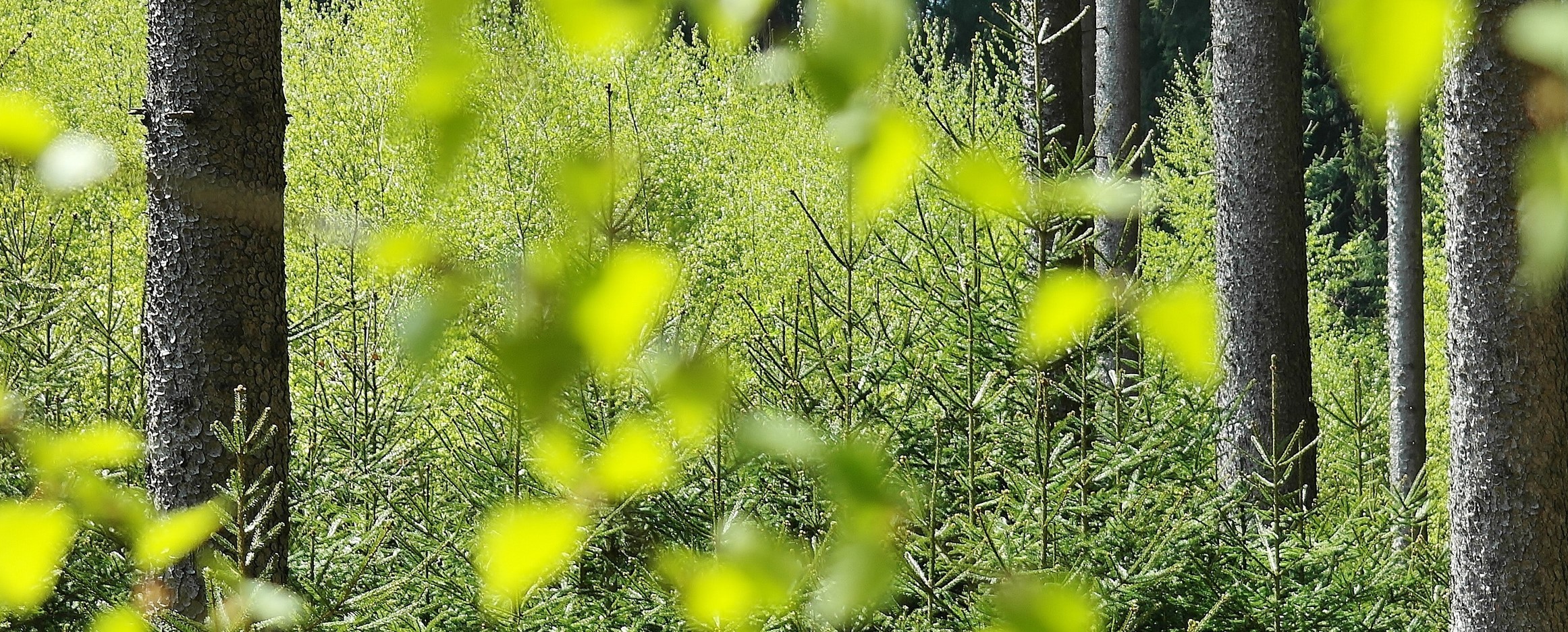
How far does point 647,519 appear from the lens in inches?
147

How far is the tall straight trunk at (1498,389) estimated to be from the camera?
4.00m

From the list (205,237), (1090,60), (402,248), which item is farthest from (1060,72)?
(402,248)

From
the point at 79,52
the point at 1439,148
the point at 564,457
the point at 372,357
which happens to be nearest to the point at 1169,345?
the point at 564,457

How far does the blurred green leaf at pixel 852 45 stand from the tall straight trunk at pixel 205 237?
303cm

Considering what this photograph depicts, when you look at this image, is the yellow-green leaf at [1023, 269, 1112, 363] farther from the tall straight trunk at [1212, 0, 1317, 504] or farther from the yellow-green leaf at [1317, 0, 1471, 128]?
the tall straight trunk at [1212, 0, 1317, 504]

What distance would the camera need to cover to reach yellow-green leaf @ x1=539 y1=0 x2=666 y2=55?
2.21ft

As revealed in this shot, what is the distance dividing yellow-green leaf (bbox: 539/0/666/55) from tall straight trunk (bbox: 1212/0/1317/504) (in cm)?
532

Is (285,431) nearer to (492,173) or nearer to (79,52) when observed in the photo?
(492,173)

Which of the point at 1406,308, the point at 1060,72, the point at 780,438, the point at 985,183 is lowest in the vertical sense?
the point at 780,438

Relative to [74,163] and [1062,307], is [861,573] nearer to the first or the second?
[1062,307]

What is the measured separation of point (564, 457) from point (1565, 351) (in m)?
4.05

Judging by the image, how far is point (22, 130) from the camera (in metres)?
1.29

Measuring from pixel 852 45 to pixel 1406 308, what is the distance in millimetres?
9057

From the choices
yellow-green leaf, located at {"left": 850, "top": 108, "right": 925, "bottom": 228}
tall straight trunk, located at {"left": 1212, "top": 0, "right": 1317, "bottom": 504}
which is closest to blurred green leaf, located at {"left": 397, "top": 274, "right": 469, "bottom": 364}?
yellow-green leaf, located at {"left": 850, "top": 108, "right": 925, "bottom": 228}
